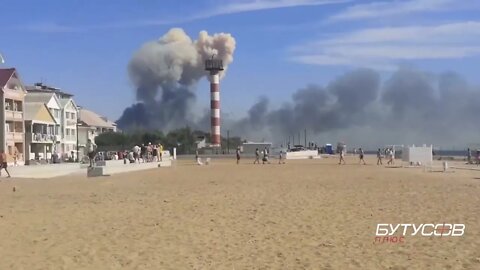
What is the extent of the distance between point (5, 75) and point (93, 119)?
60.4 m

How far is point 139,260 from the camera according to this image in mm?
9094

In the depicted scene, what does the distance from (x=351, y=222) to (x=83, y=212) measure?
20.4 ft

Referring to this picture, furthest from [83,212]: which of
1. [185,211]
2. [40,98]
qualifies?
[40,98]

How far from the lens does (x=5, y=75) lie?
57.8 metres

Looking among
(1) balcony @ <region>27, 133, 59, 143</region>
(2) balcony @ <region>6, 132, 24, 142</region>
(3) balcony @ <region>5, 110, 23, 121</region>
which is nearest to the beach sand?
(3) balcony @ <region>5, 110, 23, 121</region>

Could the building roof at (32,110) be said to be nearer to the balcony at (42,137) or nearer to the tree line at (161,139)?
the balcony at (42,137)

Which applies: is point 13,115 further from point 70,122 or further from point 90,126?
point 90,126

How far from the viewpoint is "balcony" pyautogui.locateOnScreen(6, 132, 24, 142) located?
5738cm

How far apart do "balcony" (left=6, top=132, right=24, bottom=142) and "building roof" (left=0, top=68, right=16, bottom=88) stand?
4451 mm

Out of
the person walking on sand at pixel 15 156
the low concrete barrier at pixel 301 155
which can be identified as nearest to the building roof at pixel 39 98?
the person walking on sand at pixel 15 156

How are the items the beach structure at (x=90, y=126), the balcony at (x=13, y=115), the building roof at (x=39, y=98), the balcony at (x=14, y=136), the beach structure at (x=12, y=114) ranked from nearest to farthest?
the beach structure at (x=12, y=114), the balcony at (x=13, y=115), the balcony at (x=14, y=136), the building roof at (x=39, y=98), the beach structure at (x=90, y=126)

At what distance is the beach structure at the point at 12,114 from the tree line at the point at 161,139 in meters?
42.3

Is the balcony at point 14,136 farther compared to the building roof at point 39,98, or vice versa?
the building roof at point 39,98

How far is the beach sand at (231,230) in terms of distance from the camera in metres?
8.93
